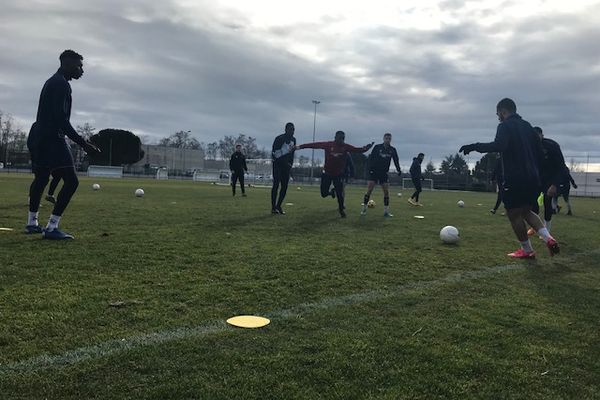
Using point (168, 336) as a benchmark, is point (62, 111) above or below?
above

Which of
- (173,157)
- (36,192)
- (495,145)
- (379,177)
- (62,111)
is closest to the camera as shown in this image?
(62,111)

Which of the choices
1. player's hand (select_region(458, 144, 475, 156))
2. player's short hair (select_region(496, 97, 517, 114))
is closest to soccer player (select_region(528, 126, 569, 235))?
player's short hair (select_region(496, 97, 517, 114))

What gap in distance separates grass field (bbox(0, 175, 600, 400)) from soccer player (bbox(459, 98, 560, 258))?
510mm

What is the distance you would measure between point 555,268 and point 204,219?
20.9 ft

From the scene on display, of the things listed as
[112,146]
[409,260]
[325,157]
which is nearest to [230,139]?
[112,146]

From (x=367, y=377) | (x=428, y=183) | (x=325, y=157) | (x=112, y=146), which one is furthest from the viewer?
(x=112, y=146)

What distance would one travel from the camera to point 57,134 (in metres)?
6.55

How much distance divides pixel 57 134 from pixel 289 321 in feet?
15.5

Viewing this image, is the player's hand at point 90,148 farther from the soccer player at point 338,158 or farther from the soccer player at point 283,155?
the soccer player at point 338,158

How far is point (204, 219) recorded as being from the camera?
9883 millimetres

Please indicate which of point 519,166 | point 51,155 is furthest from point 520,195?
point 51,155

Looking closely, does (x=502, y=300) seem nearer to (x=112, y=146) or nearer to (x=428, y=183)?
(x=428, y=183)

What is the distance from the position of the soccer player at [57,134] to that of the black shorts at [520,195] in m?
5.79

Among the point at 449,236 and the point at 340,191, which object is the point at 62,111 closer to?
the point at 449,236
